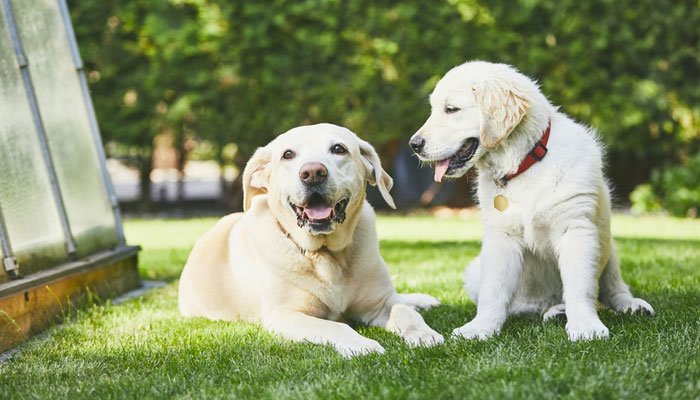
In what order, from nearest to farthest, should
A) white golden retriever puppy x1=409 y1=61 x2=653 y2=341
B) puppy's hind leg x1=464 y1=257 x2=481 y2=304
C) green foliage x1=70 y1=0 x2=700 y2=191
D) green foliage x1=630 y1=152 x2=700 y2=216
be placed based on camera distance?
white golden retriever puppy x1=409 y1=61 x2=653 y2=341, puppy's hind leg x1=464 y1=257 x2=481 y2=304, green foliage x1=630 y1=152 x2=700 y2=216, green foliage x1=70 y1=0 x2=700 y2=191

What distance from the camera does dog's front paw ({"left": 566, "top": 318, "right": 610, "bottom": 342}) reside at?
9.71 ft

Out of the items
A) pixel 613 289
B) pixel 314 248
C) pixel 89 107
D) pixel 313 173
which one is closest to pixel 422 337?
pixel 314 248

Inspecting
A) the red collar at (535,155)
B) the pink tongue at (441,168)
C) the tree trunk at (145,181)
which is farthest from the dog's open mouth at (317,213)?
the tree trunk at (145,181)

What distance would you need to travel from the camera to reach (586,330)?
3010mm

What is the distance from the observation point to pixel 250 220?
4051 millimetres

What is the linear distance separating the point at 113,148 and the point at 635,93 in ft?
34.2

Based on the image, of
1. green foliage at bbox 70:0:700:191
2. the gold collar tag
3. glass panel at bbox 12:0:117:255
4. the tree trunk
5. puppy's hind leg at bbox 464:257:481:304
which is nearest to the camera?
the gold collar tag

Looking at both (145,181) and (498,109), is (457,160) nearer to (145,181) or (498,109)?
(498,109)

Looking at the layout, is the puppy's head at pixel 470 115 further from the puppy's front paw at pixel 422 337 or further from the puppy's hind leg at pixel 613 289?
the puppy's hind leg at pixel 613 289

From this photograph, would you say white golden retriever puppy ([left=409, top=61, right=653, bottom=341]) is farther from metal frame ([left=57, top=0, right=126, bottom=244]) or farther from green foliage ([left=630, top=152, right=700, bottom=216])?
green foliage ([left=630, top=152, right=700, bottom=216])

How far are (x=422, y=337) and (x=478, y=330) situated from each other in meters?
0.28

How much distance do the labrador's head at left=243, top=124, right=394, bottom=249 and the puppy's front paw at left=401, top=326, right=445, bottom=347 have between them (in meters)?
0.66

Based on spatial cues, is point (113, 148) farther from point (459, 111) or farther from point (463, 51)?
point (459, 111)

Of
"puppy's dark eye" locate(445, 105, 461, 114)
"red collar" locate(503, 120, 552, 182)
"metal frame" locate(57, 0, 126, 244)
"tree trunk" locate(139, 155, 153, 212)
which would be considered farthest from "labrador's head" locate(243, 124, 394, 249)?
"tree trunk" locate(139, 155, 153, 212)
